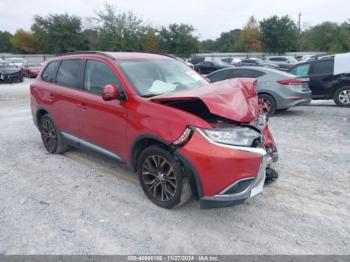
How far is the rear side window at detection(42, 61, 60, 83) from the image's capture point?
5.59 m

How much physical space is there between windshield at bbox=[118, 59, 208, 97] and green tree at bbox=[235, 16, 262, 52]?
182 feet

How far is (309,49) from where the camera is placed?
2420 inches

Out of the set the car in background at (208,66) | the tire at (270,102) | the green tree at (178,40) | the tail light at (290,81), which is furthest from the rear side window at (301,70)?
the green tree at (178,40)

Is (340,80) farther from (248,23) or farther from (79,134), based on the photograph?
(248,23)

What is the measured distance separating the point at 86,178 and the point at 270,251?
2.81m

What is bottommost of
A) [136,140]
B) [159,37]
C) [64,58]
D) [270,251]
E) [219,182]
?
[270,251]

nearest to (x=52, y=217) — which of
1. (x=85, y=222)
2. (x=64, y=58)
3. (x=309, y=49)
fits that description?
(x=85, y=222)

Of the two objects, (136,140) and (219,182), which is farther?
(136,140)

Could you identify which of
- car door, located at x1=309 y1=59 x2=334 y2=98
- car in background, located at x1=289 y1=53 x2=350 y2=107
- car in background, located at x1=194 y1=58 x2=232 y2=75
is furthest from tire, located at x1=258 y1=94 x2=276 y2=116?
car in background, located at x1=194 y1=58 x2=232 y2=75

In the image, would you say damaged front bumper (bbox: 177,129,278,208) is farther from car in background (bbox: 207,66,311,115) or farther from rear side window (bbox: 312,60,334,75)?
rear side window (bbox: 312,60,334,75)

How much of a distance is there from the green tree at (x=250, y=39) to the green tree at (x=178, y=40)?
525 inches

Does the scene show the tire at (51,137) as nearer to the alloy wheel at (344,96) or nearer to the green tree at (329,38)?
the alloy wheel at (344,96)

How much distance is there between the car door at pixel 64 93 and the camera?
16.0ft

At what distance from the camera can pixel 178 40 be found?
49625 millimetres
